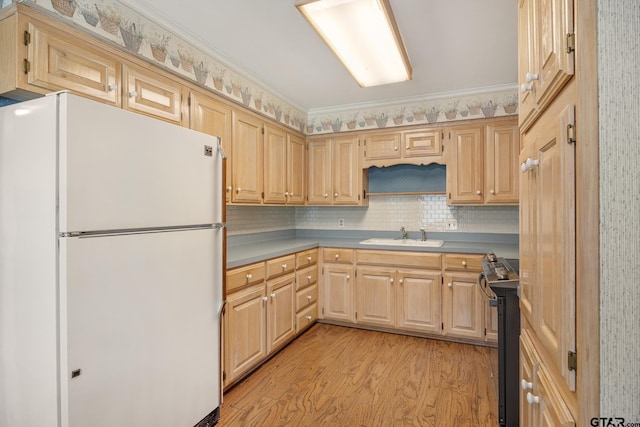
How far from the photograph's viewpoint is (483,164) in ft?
10.7

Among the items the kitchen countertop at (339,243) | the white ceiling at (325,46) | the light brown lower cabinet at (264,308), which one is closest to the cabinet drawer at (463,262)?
the kitchen countertop at (339,243)

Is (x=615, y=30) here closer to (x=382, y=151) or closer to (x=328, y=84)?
(x=328, y=84)

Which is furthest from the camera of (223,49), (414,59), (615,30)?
(414,59)

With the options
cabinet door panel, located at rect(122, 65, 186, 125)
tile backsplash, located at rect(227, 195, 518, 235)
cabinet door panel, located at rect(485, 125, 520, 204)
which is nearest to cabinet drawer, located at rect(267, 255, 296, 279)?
tile backsplash, located at rect(227, 195, 518, 235)

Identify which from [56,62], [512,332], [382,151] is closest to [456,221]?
[382,151]

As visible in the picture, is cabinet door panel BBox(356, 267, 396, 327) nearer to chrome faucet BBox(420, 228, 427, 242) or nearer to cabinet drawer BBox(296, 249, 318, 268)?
cabinet drawer BBox(296, 249, 318, 268)

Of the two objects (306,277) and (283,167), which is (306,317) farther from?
(283,167)

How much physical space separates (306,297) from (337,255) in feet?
1.77

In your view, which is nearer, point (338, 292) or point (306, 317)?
point (306, 317)

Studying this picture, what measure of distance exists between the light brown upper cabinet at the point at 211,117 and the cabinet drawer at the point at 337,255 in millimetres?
1312

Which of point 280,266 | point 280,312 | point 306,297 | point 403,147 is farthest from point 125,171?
point 403,147

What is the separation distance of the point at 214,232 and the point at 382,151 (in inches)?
92.0

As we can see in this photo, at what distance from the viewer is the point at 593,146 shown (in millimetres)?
637

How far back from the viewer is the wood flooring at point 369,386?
2008mm
